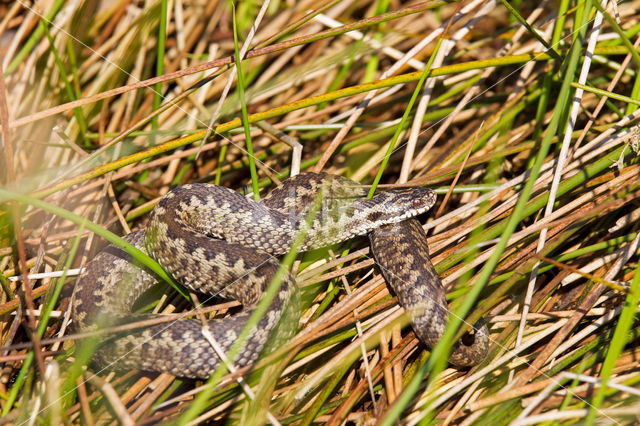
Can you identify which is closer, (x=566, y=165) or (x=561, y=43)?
(x=566, y=165)

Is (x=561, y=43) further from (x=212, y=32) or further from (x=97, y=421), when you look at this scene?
(x=97, y=421)

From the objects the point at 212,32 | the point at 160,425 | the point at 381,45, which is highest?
the point at 212,32

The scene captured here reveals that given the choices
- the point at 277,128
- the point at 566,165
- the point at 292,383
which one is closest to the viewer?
the point at 292,383

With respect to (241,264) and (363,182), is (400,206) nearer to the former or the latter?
(363,182)

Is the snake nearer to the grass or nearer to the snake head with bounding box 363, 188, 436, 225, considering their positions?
the snake head with bounding box 363, 188, 436, 225

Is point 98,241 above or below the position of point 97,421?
above

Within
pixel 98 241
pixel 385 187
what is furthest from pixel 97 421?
pixel 385 187
